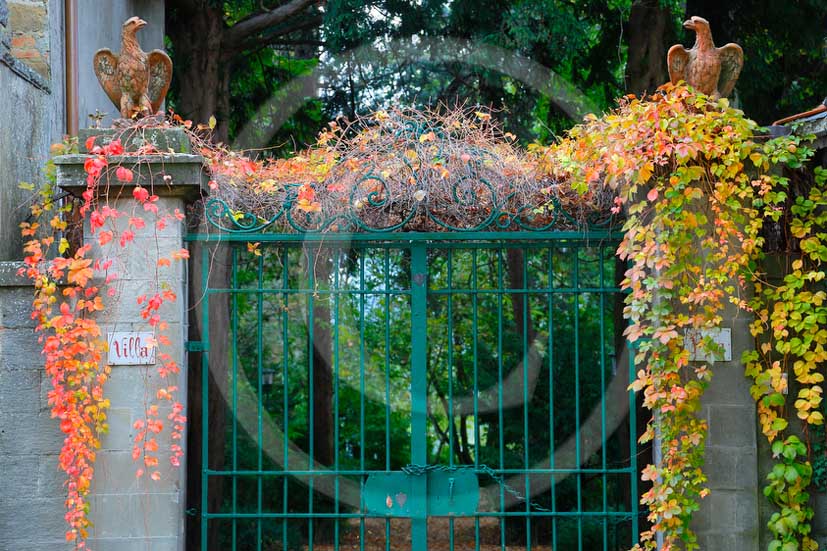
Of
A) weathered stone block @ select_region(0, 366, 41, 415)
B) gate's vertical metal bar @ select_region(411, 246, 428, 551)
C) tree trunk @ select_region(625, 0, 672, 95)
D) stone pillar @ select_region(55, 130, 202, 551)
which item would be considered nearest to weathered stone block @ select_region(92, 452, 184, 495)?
stone pillar @ select_region(55, 130, 202, 551)

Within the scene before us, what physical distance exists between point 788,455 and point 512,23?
4.92 m

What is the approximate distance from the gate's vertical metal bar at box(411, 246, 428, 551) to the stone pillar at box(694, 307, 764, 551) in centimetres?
145

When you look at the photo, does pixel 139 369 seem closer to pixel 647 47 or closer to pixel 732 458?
pixel 732 458

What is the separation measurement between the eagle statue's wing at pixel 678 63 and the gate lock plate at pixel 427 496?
2412 millimetres

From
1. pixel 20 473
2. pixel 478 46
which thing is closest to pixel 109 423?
pixel 20 473

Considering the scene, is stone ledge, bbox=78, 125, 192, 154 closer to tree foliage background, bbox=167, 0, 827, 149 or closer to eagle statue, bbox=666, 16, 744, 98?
eagle statue, bbox=666, 16, 744, 98

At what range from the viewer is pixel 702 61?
454 cm

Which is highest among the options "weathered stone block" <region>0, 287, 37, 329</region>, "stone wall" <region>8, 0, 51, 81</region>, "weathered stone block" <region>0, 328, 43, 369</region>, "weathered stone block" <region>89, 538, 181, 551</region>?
"stone wall" <region>8, 0, 51, 81</region>

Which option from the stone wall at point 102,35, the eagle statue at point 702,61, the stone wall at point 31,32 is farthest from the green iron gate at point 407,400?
the eagle statue at point 702,61

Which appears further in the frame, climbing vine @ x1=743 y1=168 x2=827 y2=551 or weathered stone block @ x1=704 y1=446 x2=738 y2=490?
weathered stone block @ x1=704 y1=446 x2=738 y2=490

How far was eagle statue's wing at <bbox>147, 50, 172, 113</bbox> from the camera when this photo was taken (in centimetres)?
463

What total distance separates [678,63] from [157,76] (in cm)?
281

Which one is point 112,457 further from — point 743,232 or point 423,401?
point 743,232

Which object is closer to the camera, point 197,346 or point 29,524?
point 29,524
